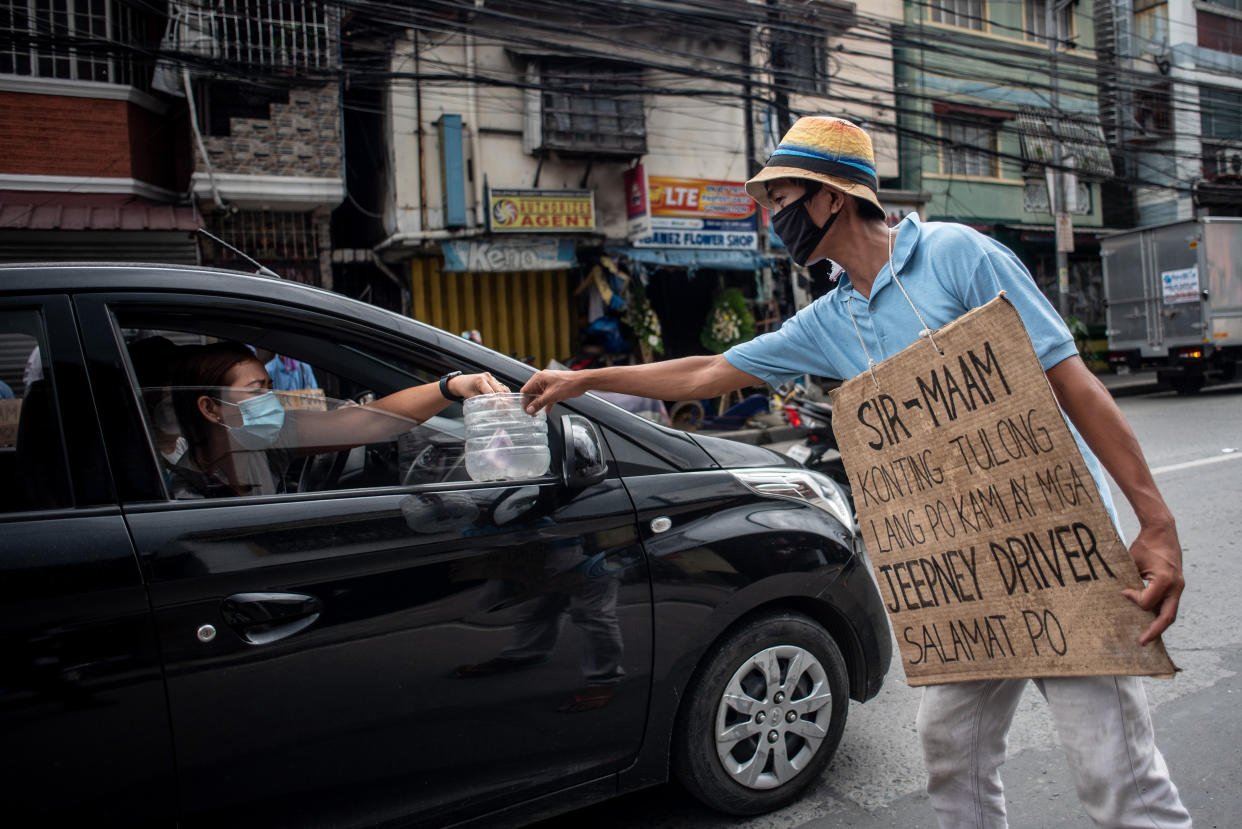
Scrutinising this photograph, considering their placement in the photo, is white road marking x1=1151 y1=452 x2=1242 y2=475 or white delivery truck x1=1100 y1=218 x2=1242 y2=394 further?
white delivery truck x1=1100 y1=218 x2=1242 y2=394

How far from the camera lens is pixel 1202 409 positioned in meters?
13.4

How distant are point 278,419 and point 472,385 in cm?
53

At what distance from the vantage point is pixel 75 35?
9883mm

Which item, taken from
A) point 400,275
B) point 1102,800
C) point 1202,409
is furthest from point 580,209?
point 1102,800

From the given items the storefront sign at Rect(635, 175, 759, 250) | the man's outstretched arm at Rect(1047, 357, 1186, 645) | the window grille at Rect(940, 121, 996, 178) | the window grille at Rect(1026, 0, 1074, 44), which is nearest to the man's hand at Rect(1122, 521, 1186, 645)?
the man's outstretched arm at Rect(1047, 357, 1186, 645)

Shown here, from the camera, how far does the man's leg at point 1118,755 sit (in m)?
1.74

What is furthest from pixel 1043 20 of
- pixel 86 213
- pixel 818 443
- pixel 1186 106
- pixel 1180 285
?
pixel 86 213

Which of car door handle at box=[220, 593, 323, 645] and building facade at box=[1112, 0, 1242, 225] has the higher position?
building facade at box=[1112, 0, 1242, 225]

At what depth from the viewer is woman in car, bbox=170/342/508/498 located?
7.50 ft

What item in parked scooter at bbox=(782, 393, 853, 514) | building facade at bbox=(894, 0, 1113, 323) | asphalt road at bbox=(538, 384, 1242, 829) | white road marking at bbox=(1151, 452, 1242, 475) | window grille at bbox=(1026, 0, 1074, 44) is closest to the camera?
asphalt road at bbox=(538, 384, 1242, 829)

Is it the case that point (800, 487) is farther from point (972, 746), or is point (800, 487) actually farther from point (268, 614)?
point (268, 614)

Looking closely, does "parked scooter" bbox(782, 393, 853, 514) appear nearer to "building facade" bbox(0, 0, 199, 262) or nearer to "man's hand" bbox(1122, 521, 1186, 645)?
"man's hand" bbox(1122, 521, 1186, 645)

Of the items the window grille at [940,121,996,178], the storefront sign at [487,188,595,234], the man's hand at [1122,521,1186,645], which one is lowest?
the man's hand at [1122,521,1186,645]

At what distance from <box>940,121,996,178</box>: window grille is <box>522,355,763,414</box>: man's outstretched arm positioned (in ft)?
59.9
